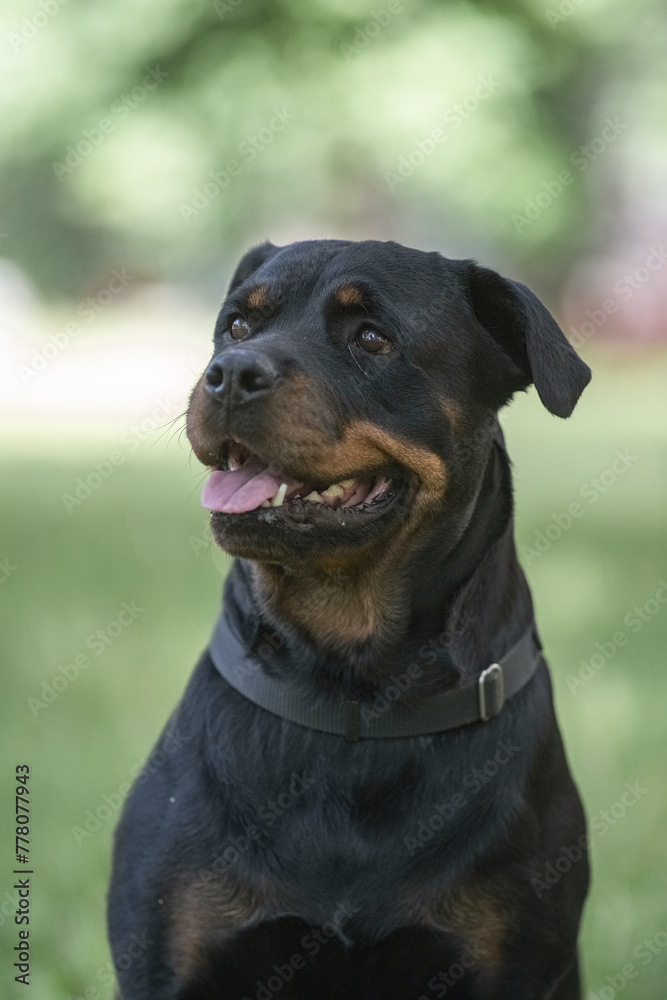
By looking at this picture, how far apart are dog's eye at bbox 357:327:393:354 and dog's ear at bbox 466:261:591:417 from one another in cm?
31

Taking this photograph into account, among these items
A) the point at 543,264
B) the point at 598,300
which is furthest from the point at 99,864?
the point at 598,300

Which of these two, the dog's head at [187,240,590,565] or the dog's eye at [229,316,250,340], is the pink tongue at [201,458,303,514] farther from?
the dog's eye at [229,316,250,340]

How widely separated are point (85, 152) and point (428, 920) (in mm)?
15551

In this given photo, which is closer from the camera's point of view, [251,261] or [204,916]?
[204,916]

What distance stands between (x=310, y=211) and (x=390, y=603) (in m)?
16.1

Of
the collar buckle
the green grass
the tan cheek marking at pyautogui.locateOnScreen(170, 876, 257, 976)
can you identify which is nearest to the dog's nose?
the collar buckle

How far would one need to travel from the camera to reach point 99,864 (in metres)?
4.09

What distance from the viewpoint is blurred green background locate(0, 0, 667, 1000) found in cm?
743

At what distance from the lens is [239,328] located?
9.96 ft

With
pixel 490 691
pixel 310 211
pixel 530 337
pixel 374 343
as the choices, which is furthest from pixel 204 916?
pixel 310 211

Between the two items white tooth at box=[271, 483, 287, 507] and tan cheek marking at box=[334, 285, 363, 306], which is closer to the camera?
white tooth at box=[271, 483, 287, 507]

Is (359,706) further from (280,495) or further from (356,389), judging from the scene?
(356,389)

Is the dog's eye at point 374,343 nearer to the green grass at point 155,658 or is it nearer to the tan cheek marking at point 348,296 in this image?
the tan cheek marking at point 348,296

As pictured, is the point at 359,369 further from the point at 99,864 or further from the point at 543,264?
the point at 543,264
